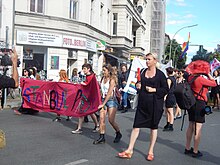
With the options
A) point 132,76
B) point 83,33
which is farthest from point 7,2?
point 132,76

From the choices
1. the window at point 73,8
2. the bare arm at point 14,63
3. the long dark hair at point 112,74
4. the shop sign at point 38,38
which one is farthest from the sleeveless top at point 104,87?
the window at point 73,8

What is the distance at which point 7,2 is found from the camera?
22.1 metres

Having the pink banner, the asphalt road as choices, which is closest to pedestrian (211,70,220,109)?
the asphalt road

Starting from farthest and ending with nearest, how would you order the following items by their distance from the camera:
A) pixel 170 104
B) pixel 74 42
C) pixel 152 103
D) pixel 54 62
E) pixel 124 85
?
1. pixel 74 42
2. pixel 54 62
3. pixel 124 85
4. pixel 170 104
5. pixel 152 103

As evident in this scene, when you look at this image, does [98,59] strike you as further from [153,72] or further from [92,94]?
[153,72]

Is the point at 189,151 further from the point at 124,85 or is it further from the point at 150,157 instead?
the point at 124,85

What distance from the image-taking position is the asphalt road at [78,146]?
626 cm

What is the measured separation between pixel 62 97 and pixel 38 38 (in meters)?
14.0

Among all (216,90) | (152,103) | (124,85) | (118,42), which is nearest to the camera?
(152,103)

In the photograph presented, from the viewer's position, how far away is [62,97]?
10.5 metres

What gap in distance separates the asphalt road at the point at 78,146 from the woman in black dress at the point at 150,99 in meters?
0.55

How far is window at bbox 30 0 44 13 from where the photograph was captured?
2389cm

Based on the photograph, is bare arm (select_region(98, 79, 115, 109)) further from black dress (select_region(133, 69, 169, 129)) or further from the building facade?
the building facade

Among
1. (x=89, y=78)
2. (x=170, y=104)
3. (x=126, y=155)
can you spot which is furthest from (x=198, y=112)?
(x=170, y=104)
